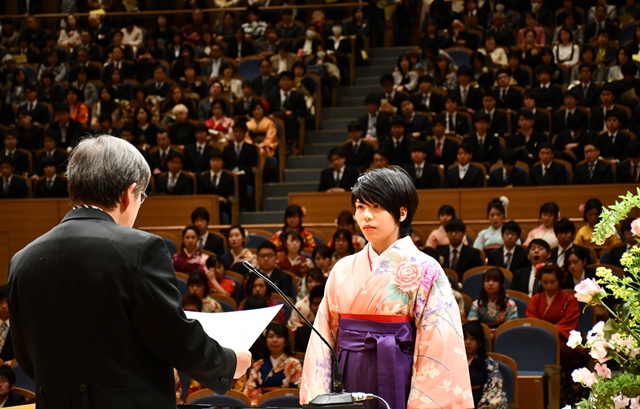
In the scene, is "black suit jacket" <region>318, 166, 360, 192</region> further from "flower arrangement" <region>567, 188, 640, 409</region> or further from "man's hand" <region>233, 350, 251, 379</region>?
"flower arrangement" <region>567, 188, 640, 409</region>

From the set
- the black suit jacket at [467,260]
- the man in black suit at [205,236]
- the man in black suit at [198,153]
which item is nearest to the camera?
the black suit jacket at [467,260]

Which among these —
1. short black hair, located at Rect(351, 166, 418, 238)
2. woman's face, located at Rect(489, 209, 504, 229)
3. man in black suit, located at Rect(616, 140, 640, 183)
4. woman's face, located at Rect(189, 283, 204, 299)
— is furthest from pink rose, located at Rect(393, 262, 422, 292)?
man in black suit, located at Rect(616, 140, 640, 183)

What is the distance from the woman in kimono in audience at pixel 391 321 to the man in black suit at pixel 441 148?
20.9 ft

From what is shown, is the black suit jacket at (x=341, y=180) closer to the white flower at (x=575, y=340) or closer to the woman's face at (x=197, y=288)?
the woman's face at (x=197, y=288)

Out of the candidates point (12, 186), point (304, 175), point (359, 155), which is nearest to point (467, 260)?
point (359, 155)

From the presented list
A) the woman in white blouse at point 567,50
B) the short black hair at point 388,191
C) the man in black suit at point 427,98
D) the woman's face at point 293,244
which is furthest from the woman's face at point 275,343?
the woman in white blouse at point 567,50

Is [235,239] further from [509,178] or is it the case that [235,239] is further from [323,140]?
[323,140]

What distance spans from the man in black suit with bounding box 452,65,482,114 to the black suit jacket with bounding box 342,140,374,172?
4.34ft

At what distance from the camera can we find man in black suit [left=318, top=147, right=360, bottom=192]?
891 cm

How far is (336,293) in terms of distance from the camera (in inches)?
108

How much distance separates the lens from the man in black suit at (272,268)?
679 cm

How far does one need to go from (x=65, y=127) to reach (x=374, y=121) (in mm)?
3632

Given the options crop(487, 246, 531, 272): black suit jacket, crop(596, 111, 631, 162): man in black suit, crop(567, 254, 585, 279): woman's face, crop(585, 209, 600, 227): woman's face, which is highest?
crop(596, 111, 631, 162): man in black suit

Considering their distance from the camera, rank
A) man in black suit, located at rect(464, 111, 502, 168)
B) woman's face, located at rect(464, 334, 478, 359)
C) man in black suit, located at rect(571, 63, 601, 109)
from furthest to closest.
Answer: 1. man in black suit, located at rect(571, 63, 601, 109)
2. man in black suit, located at rect(464, 111, 502, 168)
3. woman's face, located at rect(464, 334, 478, 359)
